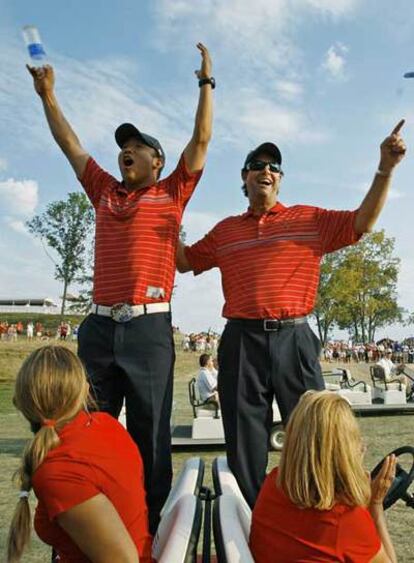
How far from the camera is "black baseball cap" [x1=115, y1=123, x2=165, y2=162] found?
351cm

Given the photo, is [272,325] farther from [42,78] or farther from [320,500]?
[42,78]

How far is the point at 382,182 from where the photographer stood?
10.8 ft

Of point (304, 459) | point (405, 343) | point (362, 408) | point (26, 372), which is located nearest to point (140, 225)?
point (26, 372)

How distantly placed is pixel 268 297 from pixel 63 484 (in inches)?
68.8

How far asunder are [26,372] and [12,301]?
87.0 m

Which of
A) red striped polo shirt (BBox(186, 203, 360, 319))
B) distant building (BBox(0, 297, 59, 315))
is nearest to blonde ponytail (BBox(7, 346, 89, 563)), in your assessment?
red striped polo shirt (BBox(186, 203, 360, 319))

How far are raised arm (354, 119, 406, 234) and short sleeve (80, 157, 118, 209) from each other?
138 cm

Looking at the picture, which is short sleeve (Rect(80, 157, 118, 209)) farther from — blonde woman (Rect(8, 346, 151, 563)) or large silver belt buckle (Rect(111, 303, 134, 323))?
blonde woman (Rect(8, 346, 151, 563))

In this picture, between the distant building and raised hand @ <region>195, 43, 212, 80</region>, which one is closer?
raised hand @ <region>195, 43, 212, 80</region>

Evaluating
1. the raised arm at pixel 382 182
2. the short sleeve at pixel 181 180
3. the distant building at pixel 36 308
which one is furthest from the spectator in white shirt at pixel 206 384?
the distant building at pixel 36 308

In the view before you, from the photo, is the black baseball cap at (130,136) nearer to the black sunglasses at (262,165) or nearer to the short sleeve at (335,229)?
the black sunglasses at (262,165)

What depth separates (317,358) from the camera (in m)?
→ 3.44

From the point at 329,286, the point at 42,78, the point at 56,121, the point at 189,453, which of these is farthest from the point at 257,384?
the point at 329,286

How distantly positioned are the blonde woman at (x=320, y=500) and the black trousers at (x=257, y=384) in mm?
1154
